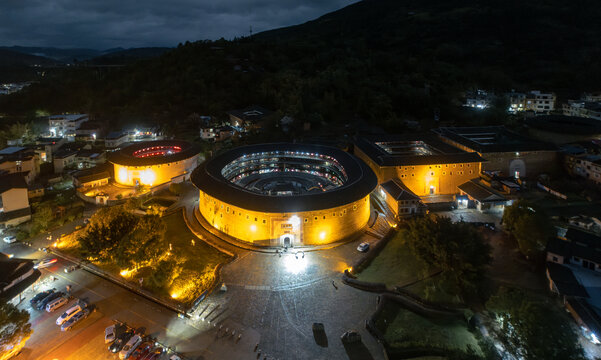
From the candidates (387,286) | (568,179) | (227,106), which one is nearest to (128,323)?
(387,286)

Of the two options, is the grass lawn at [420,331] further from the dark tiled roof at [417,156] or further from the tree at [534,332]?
the dark tiled roof at [417,156]

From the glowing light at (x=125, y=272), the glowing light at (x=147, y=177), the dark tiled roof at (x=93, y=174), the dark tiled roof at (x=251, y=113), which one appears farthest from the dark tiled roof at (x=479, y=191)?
the dark tiled roof at (x=93, y=174)

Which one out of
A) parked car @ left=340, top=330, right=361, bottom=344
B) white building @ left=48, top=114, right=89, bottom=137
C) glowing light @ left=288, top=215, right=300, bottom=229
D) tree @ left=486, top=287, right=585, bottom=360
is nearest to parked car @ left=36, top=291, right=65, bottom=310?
glowing light @ left=288, top=215, right=300, bottom=229

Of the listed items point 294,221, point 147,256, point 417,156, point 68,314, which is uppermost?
point 417,156

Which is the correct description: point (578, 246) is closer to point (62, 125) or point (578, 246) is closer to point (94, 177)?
point (94, 177)

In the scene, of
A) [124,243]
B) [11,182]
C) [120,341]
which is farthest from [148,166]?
[120,341]

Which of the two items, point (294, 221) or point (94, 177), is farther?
point (94, 177)
